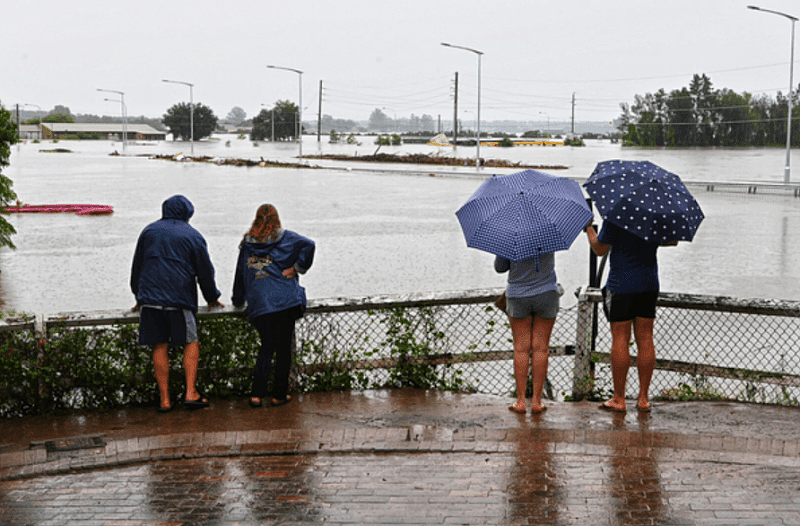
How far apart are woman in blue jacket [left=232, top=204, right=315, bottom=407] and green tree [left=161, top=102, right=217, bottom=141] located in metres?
114

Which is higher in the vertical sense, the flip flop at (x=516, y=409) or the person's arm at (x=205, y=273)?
the person's arm at (x=205, y=273)

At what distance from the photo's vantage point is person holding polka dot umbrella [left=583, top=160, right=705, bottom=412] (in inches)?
223

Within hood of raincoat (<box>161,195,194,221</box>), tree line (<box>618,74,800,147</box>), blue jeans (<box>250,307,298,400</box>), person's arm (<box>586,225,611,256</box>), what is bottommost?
blue jeans (<box>250,307,298,400</box>)

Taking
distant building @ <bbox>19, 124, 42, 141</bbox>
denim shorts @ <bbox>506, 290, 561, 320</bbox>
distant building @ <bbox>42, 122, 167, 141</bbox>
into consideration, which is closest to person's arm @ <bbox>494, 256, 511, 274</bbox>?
denim shorts @ <bbox>506, 290, 561, 320</bbox>

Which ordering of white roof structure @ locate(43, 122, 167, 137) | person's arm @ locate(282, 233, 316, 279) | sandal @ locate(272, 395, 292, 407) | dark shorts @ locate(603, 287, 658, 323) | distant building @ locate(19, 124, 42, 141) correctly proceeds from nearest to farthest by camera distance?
dark shorts @ locate(603, 287, 658, 323)
person's arm @ locate(282, 233, 316, 279)
sandal @ locate(272, 395, 292, 407)
distant building @ locate(19, 124, 42, 141)
white roof structure @ locate(43, 122, 167, 137)

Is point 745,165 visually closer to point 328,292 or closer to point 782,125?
point 782,125

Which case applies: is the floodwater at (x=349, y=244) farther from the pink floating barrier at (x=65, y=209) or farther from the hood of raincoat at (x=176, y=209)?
the hood of raincoat at (x=176, y=209)

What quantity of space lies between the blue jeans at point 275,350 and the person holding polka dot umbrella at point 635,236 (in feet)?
7.33

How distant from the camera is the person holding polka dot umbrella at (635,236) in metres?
5.68

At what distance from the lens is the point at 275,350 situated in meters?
6.37

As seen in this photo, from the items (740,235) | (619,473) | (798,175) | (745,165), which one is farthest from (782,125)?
(619,473)

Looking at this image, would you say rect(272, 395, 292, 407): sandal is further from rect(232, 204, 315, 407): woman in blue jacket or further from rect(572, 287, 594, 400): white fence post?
rect(572, 287, 594, 400): white fence post

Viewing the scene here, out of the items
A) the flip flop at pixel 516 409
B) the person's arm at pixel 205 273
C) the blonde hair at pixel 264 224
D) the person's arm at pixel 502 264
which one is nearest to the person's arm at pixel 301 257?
the blonde hair at pixel 264 224

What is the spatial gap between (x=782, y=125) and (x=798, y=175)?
160 ft
